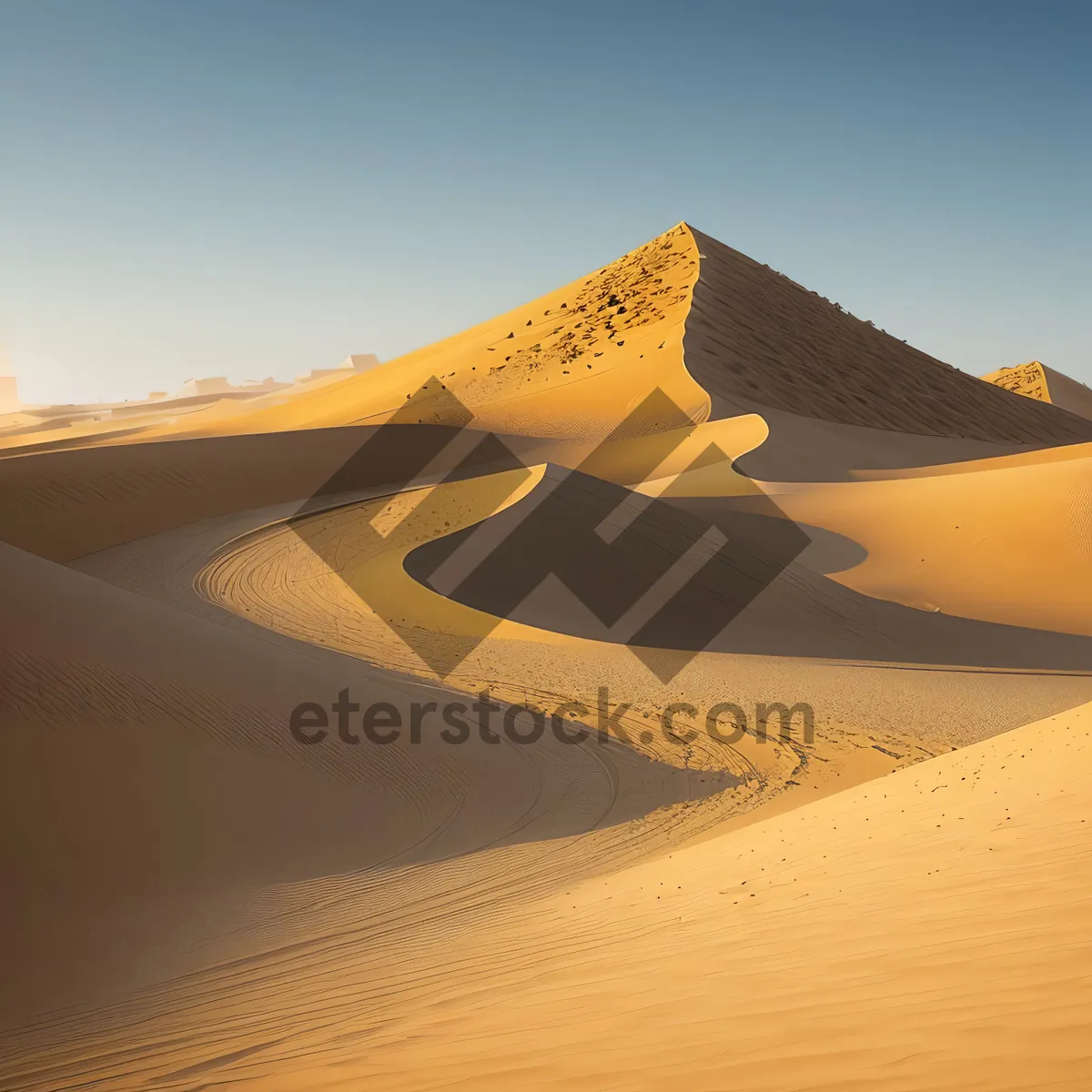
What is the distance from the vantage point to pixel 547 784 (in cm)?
931

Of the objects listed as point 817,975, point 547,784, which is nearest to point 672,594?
point 547,784

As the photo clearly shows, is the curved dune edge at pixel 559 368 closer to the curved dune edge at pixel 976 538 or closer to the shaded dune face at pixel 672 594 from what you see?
the curved dune edge at pixel 976 538

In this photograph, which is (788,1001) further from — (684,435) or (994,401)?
(994,401)

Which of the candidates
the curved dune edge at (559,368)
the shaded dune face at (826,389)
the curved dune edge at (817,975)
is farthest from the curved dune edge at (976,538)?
the curved dune edge at (817,975)

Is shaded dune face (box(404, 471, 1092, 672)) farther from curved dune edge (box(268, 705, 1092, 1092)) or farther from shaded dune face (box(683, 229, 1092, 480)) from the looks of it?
curved dune edge (box(268, 705, 1092, 1092))

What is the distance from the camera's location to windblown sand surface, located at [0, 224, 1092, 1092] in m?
3.72

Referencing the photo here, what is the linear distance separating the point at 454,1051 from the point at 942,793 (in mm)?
3922

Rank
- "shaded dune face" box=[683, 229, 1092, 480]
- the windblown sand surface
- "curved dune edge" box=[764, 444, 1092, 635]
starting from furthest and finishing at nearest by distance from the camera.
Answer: "shaded dune face" box=[683, 229, 1092, 480] → "curved dune edge" box=[764, 444, 1092, 635] → the windblown sand surface

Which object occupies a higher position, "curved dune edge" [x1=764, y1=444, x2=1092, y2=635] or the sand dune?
the sand dune

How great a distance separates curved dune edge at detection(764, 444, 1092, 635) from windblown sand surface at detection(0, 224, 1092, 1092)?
10 cm

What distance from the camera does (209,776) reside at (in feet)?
25.2

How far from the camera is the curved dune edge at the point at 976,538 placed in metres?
18.7

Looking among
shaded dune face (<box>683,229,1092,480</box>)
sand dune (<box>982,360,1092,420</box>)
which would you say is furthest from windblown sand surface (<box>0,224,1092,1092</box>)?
sand dune (<box>982,360,1092,420</box>)

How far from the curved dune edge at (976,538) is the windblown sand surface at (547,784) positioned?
98 millimetres
